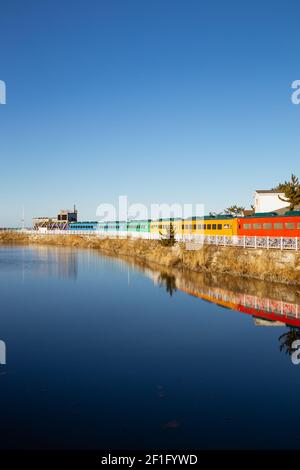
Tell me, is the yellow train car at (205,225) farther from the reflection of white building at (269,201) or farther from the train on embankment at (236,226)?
the reflection of white building at (269,201)

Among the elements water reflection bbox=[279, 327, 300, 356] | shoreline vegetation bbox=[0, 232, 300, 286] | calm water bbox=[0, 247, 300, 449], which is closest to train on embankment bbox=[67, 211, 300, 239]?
shoreline vegetation bbox=[0, 232, 300, 286]

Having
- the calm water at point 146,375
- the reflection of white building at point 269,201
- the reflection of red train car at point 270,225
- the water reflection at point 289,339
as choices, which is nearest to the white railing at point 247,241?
the reflection of red train car at point 270,225

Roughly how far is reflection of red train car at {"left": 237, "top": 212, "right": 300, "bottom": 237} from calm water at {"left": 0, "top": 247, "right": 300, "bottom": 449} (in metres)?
11.8

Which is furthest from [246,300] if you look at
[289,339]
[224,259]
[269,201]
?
[269,201]

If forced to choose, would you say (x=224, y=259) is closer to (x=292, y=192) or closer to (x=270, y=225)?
(x=270, y=225)

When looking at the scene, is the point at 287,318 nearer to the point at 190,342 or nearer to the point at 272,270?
the point at 190,342

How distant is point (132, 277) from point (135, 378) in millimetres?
24707

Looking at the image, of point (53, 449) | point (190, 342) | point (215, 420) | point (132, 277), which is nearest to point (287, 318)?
point (190, 342)

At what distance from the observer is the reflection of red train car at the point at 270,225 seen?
116ft

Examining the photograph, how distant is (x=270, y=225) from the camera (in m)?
37.9

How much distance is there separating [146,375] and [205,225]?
38.9 m

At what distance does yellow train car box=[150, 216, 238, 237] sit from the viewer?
144 feet

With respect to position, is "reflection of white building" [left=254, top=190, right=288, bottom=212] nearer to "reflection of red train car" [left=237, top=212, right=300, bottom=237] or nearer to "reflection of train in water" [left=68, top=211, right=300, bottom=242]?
"reflection of train in water" [left=68, top=211, right=300, bottom=242]
